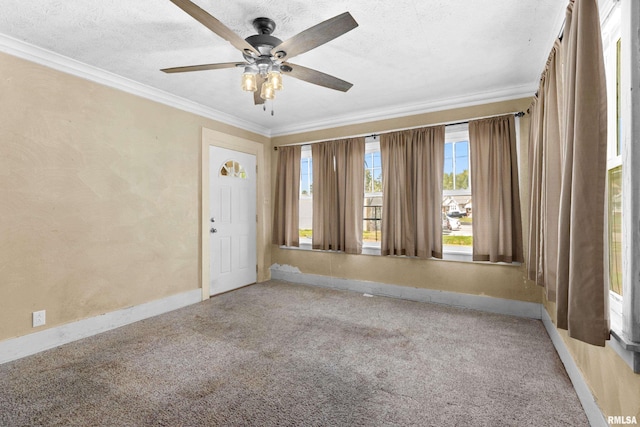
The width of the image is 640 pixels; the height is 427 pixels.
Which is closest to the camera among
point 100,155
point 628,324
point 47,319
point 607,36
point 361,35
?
point 628,324

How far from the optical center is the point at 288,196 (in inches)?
195

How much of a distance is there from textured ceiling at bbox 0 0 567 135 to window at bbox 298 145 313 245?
1.37 m

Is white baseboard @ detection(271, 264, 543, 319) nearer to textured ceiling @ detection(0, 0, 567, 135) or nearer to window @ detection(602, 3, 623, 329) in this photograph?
window @ detection(602, 3, 623, 329)

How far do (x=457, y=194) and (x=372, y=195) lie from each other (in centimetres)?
115

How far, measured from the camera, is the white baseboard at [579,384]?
1614mm

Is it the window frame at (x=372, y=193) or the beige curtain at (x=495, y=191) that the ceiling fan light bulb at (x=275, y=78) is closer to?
the window frame at (x=372, y=193)

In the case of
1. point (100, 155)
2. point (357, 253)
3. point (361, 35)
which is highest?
point (361, 35)

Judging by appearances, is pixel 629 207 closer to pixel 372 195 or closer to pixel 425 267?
pixel 425 267

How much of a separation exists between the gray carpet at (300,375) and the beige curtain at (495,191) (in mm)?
822

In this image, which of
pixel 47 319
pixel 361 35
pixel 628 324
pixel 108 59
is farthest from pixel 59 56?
pixel 628 324

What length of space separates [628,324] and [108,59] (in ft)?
13.4

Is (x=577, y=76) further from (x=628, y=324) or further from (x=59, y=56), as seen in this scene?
(x=59, y=56)

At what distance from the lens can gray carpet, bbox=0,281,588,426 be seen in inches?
70.6

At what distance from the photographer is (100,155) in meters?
3.08
